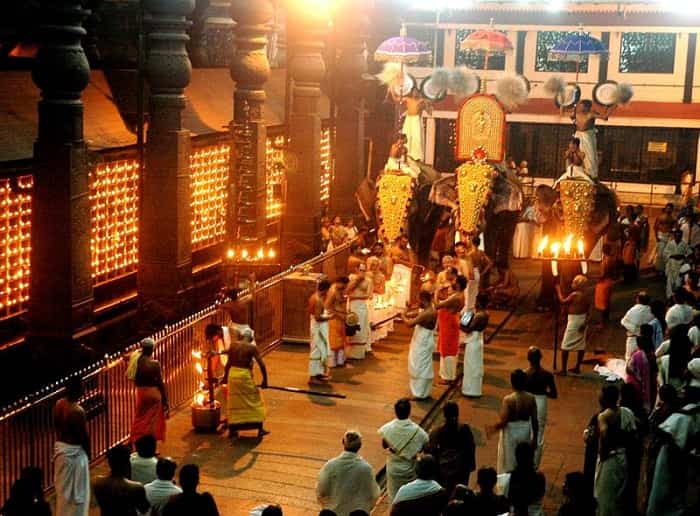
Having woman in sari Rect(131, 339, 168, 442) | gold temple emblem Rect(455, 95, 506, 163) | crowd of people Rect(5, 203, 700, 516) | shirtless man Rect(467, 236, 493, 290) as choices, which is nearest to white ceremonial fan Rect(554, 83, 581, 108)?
gold temple emblem Rect(455, 95, 506, 163)

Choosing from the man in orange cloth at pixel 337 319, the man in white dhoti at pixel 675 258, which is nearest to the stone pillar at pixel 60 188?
the man in orange cloth at pixel 337 319

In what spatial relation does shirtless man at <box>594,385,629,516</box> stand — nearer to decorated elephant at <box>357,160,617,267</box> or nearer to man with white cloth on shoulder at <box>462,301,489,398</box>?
man with white cloth on shoulder at <box>462,301,489,398</box>

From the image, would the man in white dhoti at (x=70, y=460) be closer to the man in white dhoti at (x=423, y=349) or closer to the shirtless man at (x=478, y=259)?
the man in white dhoti at (x=423, y=349)

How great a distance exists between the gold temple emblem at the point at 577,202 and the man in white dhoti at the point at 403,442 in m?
11.7

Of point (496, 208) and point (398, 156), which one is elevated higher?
point (398, 156)

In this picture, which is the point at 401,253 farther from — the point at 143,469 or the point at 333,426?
the point at 143,469

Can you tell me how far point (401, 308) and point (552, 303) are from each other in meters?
3.40

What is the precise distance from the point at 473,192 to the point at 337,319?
4957mm

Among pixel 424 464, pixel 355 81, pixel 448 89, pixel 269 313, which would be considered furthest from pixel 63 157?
pixel 355 81

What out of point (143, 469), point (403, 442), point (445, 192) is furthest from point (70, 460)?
point (445, 192)

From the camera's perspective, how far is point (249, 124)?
21.0 meters

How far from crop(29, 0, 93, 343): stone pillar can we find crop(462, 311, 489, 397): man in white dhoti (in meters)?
4.99

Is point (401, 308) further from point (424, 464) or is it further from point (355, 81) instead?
point (424, 464)

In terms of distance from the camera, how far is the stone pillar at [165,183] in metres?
17.8
